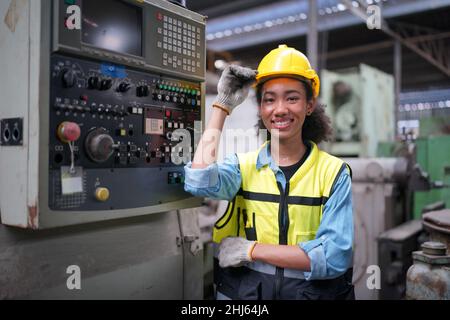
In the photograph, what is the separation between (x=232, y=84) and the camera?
3.73ft

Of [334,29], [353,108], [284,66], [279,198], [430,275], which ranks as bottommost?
[430,275]

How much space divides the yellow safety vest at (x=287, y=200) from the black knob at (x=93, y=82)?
1.56ft

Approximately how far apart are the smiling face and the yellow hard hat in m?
0.03

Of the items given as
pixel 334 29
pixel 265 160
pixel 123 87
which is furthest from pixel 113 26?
pixel 334 29

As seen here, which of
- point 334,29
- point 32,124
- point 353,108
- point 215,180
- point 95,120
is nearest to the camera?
point 32,124

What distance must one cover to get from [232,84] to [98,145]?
426mm

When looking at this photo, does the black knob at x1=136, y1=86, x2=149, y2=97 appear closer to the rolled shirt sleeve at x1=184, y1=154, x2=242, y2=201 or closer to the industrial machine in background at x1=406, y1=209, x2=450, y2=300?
the rolled shirt sleeve at x1=184, y1=154, x2=242, y2=201

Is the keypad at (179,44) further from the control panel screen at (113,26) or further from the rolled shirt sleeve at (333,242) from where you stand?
the rolled shirt sleeve at (333,242)

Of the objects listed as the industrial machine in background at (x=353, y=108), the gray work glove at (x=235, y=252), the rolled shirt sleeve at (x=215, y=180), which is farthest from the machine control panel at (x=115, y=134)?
the industrial machine in background at (x=353, y=108)

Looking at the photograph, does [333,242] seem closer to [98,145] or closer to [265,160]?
[265,160]

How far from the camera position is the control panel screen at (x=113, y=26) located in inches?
37.7

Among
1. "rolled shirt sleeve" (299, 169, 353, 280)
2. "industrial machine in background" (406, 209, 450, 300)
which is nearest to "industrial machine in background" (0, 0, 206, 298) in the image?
"rolled shirt sleeve" (299, 169, 353, 280)

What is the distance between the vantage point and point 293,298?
1.04m
